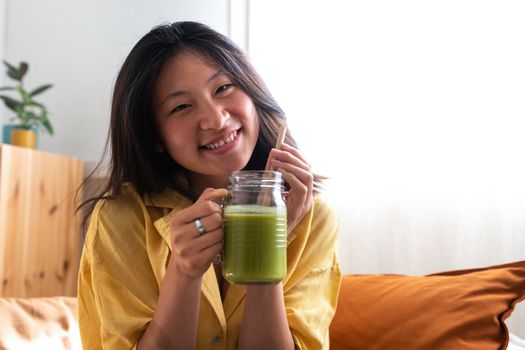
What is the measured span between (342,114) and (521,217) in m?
0.75

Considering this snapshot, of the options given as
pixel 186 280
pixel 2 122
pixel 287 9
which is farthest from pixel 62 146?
pixel 186 280

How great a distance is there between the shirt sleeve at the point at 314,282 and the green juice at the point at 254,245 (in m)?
0.36

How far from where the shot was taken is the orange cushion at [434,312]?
141 centimetres

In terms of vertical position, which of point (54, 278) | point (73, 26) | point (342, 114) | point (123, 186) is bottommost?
point (54, 278)

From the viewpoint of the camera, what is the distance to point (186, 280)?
1061mm

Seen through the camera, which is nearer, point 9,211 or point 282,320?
point 282,320

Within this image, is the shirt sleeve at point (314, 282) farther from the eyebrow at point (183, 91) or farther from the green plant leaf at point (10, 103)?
the green plant leaf at point (10, 103)

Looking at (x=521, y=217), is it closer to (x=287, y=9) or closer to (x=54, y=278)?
(x=287, y=9)

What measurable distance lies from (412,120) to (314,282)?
3.41ft

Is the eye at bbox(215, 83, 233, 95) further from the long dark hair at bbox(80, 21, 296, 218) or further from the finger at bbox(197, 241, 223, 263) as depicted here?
the finger at bbox(197, 241, 223, 263)

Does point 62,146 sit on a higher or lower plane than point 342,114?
lower

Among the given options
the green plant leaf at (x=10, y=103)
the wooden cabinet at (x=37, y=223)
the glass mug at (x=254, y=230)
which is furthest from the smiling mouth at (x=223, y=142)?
the green plant leaf at (x=10, y=103)

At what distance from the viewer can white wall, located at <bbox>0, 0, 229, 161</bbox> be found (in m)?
2.84

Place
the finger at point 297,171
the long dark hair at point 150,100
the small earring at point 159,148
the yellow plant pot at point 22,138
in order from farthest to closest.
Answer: the yellow plant pot at point 22,138, the small earring at point 159,148, the long dark hair at point 150,100, the finger at point 297,171
